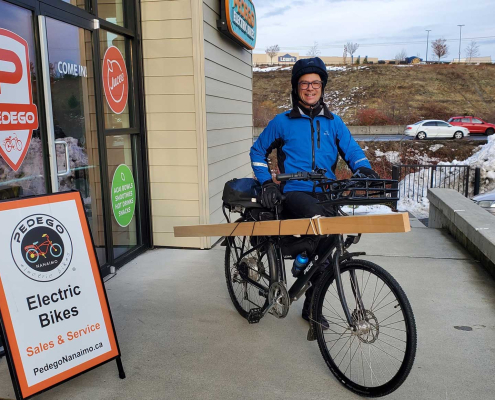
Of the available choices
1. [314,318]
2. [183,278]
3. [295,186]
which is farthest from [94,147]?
[314,318]

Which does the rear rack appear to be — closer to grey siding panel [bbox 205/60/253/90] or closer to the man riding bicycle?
A: the man riding bicycle

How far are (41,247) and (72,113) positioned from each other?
186 cm

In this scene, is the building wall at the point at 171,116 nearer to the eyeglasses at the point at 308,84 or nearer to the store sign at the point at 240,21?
the store sign at the point at 240,21

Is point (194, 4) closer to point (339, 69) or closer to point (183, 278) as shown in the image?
point (183, 278)

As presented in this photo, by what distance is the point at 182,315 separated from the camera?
3652 mm

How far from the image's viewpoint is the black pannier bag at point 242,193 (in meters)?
3.13

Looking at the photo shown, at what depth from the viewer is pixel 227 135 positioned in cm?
642

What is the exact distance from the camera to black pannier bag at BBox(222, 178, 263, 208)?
3.13 metres

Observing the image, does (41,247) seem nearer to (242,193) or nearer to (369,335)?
(242,193)

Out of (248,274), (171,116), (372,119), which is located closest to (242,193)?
(248,274)

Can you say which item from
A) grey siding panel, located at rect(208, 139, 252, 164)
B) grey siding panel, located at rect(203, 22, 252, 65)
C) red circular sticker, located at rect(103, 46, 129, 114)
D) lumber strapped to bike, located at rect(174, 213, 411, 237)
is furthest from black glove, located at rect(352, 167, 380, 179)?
grey siding panel, located at rect(203, 22, 252, 65)

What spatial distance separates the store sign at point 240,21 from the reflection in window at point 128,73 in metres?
1.31

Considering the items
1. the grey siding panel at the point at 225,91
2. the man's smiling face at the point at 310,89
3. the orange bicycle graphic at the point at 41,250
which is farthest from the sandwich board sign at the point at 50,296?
the grey siding panel at the point at 225,91

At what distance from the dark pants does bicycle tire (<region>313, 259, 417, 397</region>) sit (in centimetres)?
31
